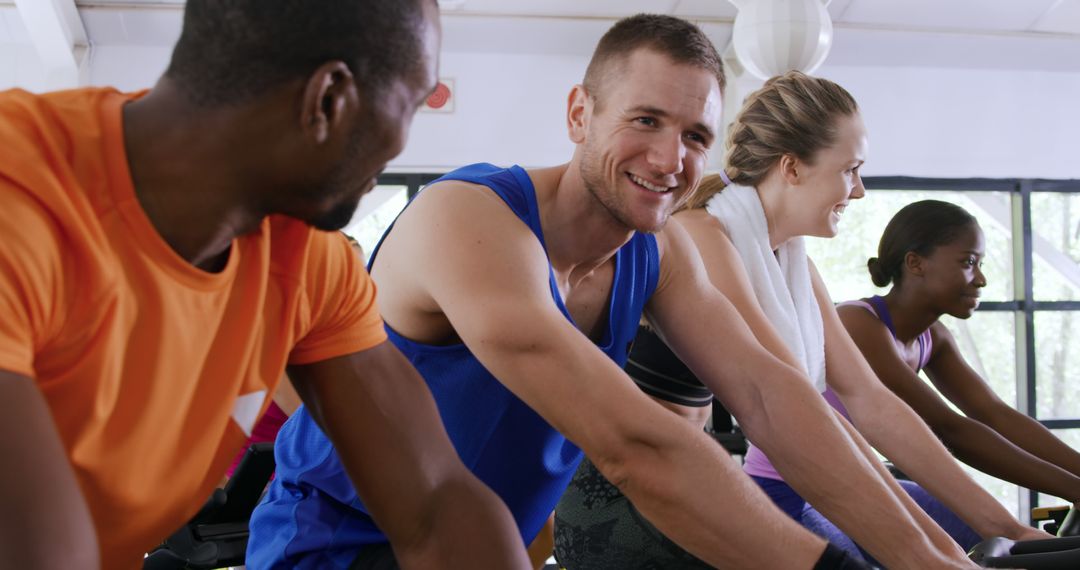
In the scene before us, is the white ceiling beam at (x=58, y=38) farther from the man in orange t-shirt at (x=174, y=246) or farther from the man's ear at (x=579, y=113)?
the man in orange t-shirt at (x=174, y=246)

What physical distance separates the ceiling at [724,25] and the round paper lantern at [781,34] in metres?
1.10

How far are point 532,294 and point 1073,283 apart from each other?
5.44 metres

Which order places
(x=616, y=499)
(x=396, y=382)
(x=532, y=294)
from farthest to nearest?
(x=616, y=499), (x=532, y=294), (x=396, y=382)

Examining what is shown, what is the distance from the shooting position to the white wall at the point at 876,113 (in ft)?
16.9

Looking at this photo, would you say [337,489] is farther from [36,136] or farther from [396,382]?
[36,136]

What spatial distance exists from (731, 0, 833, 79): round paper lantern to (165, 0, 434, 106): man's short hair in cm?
317

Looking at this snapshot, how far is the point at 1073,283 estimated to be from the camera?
5.66 metres

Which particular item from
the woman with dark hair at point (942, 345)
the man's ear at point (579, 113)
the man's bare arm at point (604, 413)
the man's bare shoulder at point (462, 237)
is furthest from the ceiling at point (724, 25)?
the man's bare arm at point (604, 413)

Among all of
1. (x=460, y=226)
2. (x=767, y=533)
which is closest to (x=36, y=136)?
(x=460, y=226)

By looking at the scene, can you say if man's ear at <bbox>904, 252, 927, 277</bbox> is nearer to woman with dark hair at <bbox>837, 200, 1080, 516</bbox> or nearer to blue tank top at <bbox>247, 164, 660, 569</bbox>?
woman with dark hair at <bbox>837, 200, 1080, 516</bbox>

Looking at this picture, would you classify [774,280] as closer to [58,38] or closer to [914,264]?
[914,264]

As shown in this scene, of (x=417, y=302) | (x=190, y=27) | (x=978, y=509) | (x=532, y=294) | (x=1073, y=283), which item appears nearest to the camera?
(x=190, y=27)

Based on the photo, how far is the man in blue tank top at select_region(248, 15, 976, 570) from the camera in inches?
42.6

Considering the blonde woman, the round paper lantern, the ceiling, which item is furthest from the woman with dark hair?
the ceiling
